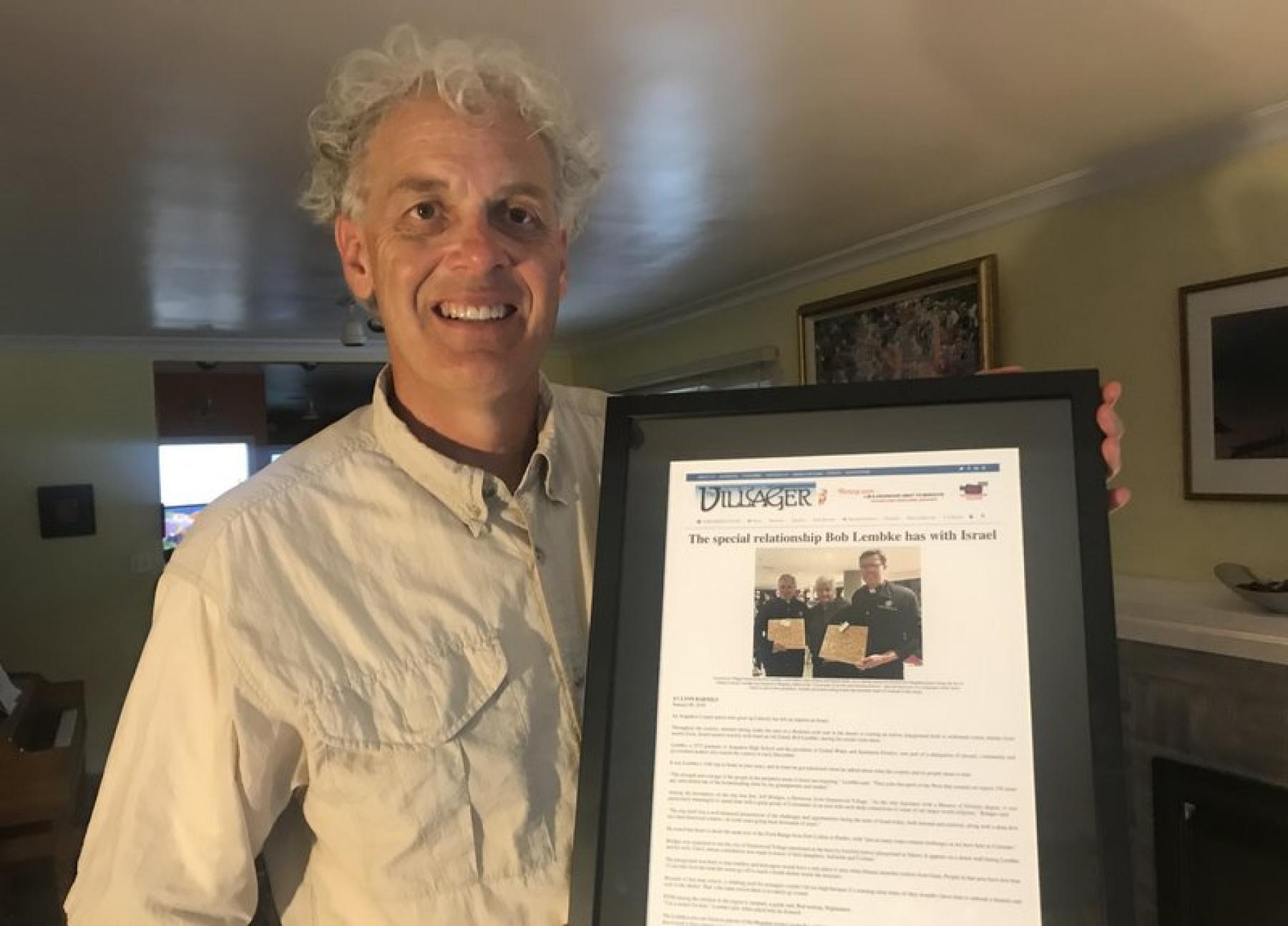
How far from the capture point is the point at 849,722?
2.49ft

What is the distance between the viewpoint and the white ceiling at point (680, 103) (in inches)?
58.2

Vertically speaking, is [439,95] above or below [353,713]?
above

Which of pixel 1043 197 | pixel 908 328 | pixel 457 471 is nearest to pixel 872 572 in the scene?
pixel 457 471

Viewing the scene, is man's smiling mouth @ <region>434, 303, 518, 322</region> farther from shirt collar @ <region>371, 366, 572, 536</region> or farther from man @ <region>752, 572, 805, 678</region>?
man @ <region>752, 572, 805, 678</region>

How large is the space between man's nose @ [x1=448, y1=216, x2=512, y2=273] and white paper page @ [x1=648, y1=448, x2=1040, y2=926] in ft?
0.97

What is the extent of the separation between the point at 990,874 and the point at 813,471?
1.12 feet

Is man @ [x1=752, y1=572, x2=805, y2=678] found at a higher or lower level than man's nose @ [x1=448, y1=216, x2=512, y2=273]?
lower

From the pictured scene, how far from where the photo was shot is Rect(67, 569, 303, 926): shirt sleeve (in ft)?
2.61

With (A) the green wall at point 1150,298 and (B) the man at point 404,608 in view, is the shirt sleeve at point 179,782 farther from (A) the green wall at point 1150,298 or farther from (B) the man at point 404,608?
(A) the green wall at point 1150,298

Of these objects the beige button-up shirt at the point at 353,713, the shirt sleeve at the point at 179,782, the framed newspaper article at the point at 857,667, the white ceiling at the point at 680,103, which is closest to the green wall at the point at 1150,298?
the white ceiling at the point at 680,103

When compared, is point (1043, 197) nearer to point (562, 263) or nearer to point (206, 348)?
point (562, 263)

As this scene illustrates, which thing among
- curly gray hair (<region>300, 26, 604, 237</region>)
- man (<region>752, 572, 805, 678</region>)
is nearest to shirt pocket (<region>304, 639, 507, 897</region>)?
man (<region>752, 572, 805, 678</region>)

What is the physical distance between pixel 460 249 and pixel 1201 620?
185cm

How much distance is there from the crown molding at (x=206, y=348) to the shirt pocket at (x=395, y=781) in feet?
14.4
